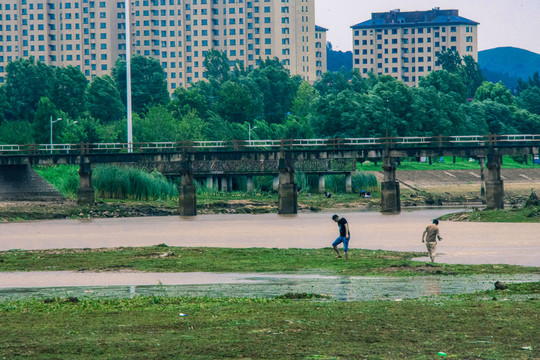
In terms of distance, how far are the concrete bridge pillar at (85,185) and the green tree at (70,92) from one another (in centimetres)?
9067

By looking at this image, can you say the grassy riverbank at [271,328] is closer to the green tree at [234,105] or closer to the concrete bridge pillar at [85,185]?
the concrete bridge pillar at [85,185]

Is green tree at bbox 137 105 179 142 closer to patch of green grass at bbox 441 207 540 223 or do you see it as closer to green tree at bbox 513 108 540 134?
green tree at bbox 513 108 540 134

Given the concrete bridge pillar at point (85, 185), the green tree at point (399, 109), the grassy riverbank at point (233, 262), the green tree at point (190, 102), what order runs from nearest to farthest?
the grassy riverbank at point (233, 262), the concrete bridge pillar at point (85, 185), the green tree at point (399, 109), the green tree at point (190, 102)

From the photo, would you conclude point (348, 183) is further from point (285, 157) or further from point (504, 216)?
point (504, 216)

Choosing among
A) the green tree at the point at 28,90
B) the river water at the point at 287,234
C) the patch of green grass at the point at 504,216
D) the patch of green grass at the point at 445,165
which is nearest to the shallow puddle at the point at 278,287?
the river water at the point at 287,234

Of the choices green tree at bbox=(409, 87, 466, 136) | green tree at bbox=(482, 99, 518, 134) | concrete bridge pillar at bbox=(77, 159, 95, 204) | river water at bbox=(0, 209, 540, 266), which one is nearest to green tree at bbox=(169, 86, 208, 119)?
green tree at bbox=(409, 87, 466, 136)

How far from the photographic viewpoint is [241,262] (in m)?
40.2

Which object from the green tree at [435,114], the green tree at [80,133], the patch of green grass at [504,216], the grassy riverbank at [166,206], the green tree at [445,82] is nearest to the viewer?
the patch of green grass at [504,216]

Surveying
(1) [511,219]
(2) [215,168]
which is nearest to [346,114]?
(2) [215,168]

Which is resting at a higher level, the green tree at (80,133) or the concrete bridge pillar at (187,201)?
the green tree at (80,133)

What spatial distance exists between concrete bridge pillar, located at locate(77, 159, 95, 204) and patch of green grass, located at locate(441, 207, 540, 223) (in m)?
36.5

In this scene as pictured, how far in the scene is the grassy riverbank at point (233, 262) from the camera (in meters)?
35.5

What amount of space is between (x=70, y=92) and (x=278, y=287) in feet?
555

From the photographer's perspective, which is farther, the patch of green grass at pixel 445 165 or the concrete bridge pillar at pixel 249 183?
the patch of green grass at pixel 445 165
